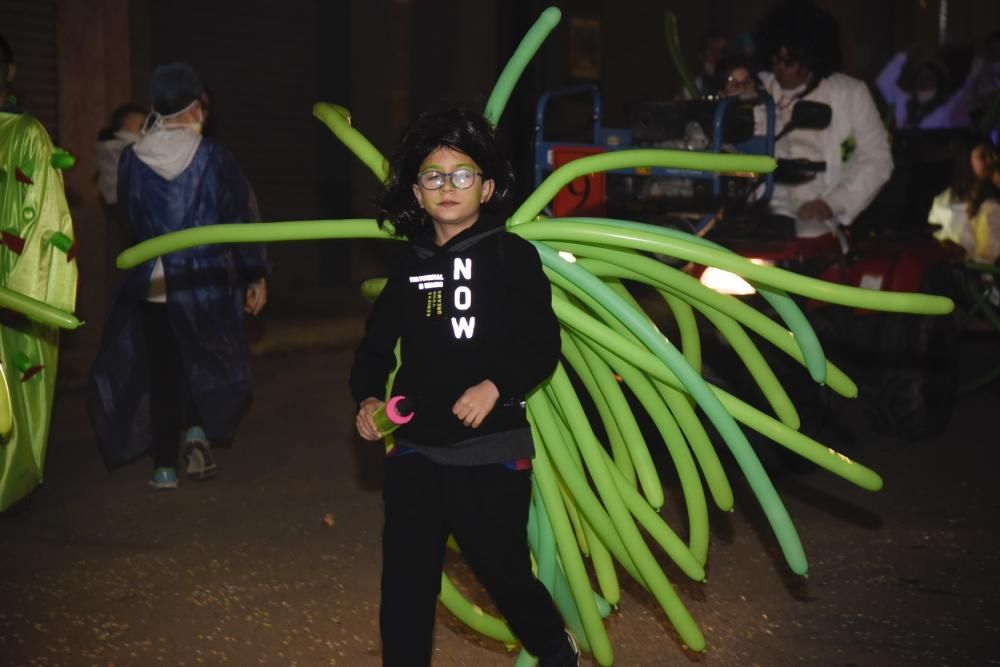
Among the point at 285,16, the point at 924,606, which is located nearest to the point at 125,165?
the point at 924,606

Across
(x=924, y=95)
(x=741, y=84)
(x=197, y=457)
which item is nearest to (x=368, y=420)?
(x=197, y=457)

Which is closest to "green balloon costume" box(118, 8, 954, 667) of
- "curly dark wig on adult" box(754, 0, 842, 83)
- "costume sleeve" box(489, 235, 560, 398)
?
"costume sleeve" box(489, 235, 560, 398)

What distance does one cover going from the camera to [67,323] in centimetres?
376

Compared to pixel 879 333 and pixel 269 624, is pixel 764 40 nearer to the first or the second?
pixel 879 333

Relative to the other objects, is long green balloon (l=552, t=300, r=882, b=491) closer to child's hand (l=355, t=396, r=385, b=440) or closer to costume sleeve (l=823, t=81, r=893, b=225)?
child's hand (l=355, t=396, r=385, b=440)

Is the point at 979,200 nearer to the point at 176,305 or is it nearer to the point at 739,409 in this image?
the point at 176,305

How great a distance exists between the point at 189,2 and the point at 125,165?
6.50 metres

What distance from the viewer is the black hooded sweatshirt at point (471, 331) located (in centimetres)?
337

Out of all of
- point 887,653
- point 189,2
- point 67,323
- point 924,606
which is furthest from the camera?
point 189,2

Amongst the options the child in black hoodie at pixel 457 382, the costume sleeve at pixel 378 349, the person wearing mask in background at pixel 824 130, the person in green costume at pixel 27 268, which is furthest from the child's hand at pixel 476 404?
the person wearing mask in background at pixel 824 130

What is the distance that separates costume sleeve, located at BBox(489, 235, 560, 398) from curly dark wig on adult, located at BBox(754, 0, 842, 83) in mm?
3990

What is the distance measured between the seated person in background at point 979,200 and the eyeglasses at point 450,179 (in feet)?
18.4

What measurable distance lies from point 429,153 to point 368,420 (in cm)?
71

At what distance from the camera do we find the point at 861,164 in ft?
22.6
